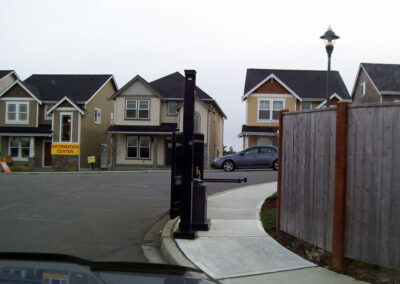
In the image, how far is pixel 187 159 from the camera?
22.9 feet

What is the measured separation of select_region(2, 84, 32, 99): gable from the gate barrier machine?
2882 centimetres

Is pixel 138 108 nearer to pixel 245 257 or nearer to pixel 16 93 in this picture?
pixel 16 93

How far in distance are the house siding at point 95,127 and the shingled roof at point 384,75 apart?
19893 millimetres

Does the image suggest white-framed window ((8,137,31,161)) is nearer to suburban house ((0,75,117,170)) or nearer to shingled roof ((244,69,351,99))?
suburban house ((0,75,117,170))

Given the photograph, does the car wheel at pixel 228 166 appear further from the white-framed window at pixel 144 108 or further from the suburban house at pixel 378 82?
the suburban house at pixel 378 82

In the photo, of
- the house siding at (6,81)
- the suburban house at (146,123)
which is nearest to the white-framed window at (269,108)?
the suburban house at (146,123)

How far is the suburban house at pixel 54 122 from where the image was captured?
30.2m

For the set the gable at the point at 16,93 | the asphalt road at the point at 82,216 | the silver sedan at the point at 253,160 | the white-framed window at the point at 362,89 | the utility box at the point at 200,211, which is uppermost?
the white-framed window at the point at 362,89

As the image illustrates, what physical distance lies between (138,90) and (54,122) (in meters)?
6.73

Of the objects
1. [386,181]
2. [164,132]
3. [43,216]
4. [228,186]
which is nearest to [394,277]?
[386,181]

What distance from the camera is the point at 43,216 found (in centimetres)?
941

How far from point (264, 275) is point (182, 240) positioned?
1996mm

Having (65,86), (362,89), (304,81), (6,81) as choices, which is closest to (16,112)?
(6,81)

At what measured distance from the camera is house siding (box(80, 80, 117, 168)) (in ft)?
102
